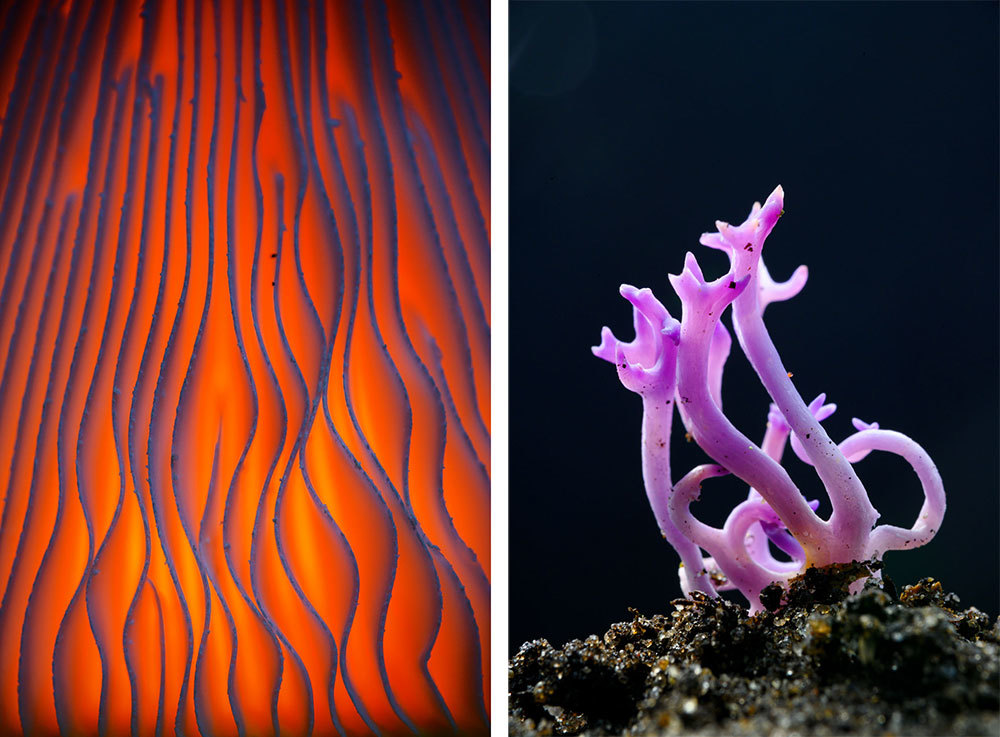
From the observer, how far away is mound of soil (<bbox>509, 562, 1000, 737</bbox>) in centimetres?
Result: 64

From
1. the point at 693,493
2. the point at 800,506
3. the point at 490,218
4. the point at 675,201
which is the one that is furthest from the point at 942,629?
the point at 675,201

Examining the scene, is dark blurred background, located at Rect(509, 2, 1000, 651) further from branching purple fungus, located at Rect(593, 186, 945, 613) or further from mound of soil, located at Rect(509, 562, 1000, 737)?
mound of soil, located at Rect(509, 562, 1000, 737)

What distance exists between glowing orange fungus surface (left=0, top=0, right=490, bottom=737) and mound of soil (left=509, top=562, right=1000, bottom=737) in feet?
0.57

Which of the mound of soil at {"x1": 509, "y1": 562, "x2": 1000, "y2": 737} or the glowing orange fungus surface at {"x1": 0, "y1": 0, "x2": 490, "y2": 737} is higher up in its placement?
the glowing orange fungus surface at {"x1": 0, "y1": 0, "x2": 490, "y2": 737}

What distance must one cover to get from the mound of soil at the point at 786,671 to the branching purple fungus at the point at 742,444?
0.07m

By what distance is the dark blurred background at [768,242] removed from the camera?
170cm

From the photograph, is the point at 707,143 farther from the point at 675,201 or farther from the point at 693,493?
the point at 693,493

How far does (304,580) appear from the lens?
973 mm

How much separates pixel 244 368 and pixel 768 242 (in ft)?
4.54

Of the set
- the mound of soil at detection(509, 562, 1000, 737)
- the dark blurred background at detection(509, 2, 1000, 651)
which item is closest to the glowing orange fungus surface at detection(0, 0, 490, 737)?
the mound of soil at detection(509, 562, 1000, 737)

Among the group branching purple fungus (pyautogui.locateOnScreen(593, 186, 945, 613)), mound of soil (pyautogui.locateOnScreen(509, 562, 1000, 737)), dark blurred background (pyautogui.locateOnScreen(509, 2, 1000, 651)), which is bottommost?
mound of soil (pyautogui.locateOnScreen(509, 562, 1000, 737))

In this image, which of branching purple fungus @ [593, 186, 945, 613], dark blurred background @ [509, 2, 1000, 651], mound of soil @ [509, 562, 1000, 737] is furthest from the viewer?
dark blurred background @ [509, 2, 1000, 651]

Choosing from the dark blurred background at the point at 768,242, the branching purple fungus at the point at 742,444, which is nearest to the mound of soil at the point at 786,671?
the branching purple fungus at the point at 742,444

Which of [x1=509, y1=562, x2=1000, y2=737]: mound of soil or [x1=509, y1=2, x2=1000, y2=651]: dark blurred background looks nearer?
[x1=509, y1=562, x2=1000, y2=737]: mound of soil
